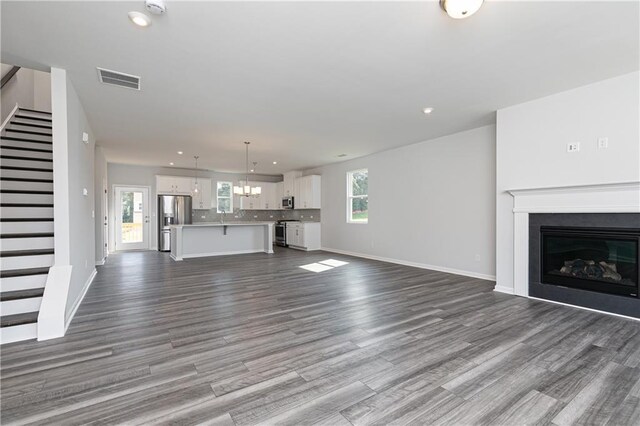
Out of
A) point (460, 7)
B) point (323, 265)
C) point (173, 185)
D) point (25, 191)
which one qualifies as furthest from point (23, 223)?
point (173, 185)

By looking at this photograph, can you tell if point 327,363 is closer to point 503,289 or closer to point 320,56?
point 320,56

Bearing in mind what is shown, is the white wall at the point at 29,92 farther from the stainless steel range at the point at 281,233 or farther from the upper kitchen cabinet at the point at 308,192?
the stainless steel range at the point at 281,233

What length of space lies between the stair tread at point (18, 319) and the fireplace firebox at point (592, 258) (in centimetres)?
564

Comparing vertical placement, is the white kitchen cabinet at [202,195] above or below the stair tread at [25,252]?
above

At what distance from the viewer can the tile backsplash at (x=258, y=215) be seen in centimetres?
982

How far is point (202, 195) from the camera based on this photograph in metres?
9.62

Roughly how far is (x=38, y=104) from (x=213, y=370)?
6714 mm

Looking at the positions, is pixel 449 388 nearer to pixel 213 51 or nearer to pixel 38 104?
pixel 213 51

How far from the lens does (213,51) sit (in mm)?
2664

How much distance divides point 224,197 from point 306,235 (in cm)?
348

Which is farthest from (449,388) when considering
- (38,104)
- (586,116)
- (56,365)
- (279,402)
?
(38,104)

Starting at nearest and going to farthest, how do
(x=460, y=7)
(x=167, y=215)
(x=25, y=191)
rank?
(x=460, y=7), (x=25, y=191), (x=167, y=215)

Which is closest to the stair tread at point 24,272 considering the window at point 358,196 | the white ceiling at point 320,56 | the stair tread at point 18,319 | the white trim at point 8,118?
the stair tread at point 18,319

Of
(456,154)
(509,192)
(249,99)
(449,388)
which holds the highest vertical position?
(249,99)
